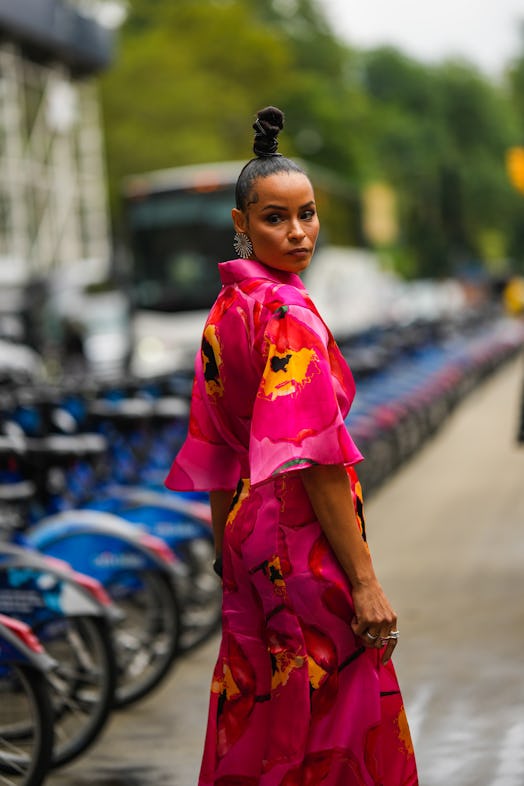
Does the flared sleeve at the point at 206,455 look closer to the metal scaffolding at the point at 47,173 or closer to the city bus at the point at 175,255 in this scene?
the city bus at the point at 175,255

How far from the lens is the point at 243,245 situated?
10.9ft

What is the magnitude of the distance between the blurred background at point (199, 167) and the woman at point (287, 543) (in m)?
5.61

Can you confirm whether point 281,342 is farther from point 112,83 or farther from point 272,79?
point 272,79

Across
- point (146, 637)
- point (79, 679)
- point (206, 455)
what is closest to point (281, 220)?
point (206, 455)

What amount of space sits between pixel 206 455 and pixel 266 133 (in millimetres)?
641

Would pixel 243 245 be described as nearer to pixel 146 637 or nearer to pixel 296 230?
pixel 296 230

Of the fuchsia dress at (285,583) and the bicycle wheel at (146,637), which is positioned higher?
the bicycle wheel at (146,637)

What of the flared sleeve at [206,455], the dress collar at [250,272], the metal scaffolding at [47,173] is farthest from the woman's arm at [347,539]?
the metal scaffolding at [47,173]

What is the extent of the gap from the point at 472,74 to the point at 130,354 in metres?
63.3

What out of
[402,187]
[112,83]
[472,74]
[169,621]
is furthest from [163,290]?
[472,74]

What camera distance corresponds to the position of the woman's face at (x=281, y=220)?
3236mm

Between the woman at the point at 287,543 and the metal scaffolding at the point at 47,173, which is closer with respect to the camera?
the woman at the point at 287,543

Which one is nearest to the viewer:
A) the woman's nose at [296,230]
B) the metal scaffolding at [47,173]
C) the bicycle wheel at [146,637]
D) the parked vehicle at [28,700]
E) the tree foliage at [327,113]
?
the woman's nose at [296,230]

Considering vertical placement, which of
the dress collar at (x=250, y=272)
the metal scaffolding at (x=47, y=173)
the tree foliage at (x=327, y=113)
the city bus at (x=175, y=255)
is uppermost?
the tree foliage at (x=327, y=113)
